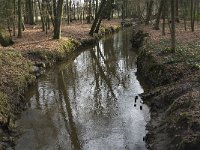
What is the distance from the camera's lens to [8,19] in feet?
115

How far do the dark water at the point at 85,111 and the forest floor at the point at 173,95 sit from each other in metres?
0.77

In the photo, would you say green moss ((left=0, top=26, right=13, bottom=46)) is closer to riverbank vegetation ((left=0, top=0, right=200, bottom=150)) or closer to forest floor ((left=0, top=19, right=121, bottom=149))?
riverbank vegetation ((left=0, top=0, right=200, bottom=150))

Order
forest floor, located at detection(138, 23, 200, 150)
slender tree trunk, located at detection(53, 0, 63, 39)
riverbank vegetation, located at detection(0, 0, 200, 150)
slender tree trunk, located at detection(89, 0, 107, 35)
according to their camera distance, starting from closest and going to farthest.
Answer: forest floor, located at detection(138, 23, 200, 150) < riverbank vegetation, located at detection(0, 0, 200, 150) < slender tree trunk, located at detection(53, 0, 63, 39) < slender tree trunk, located at detection(89, 0, 107, 35)

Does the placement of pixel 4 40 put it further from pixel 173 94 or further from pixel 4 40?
pixel 173 94

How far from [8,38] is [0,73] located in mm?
12312

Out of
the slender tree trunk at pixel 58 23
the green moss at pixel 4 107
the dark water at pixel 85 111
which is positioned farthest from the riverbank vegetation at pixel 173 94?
the slender tree trunk at pixel 58 23

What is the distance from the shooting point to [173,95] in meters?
16.5

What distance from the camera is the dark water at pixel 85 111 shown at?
48.0 feet

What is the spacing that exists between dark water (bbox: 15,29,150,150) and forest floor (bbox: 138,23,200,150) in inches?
30.4

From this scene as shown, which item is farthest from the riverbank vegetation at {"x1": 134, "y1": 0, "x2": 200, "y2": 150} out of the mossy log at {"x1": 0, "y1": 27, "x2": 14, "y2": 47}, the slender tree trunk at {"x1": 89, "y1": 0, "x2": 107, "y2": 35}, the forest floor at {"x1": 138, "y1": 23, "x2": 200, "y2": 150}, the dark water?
the slender tree trunk at {"x1": 89, "y1": 0, "x2": 107, "y2": 35}

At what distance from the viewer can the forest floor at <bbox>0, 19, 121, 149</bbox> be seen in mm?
16444

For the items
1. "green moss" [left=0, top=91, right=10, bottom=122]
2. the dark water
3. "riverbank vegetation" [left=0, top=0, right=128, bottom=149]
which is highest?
"riverbank vegetation" [left=0, top=0, right=128, bottom=149]

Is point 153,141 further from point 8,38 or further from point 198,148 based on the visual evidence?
point 8,38

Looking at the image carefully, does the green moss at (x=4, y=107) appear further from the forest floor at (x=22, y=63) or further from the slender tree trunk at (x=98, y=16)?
the slender tree trunk at (x=98, y=16)
